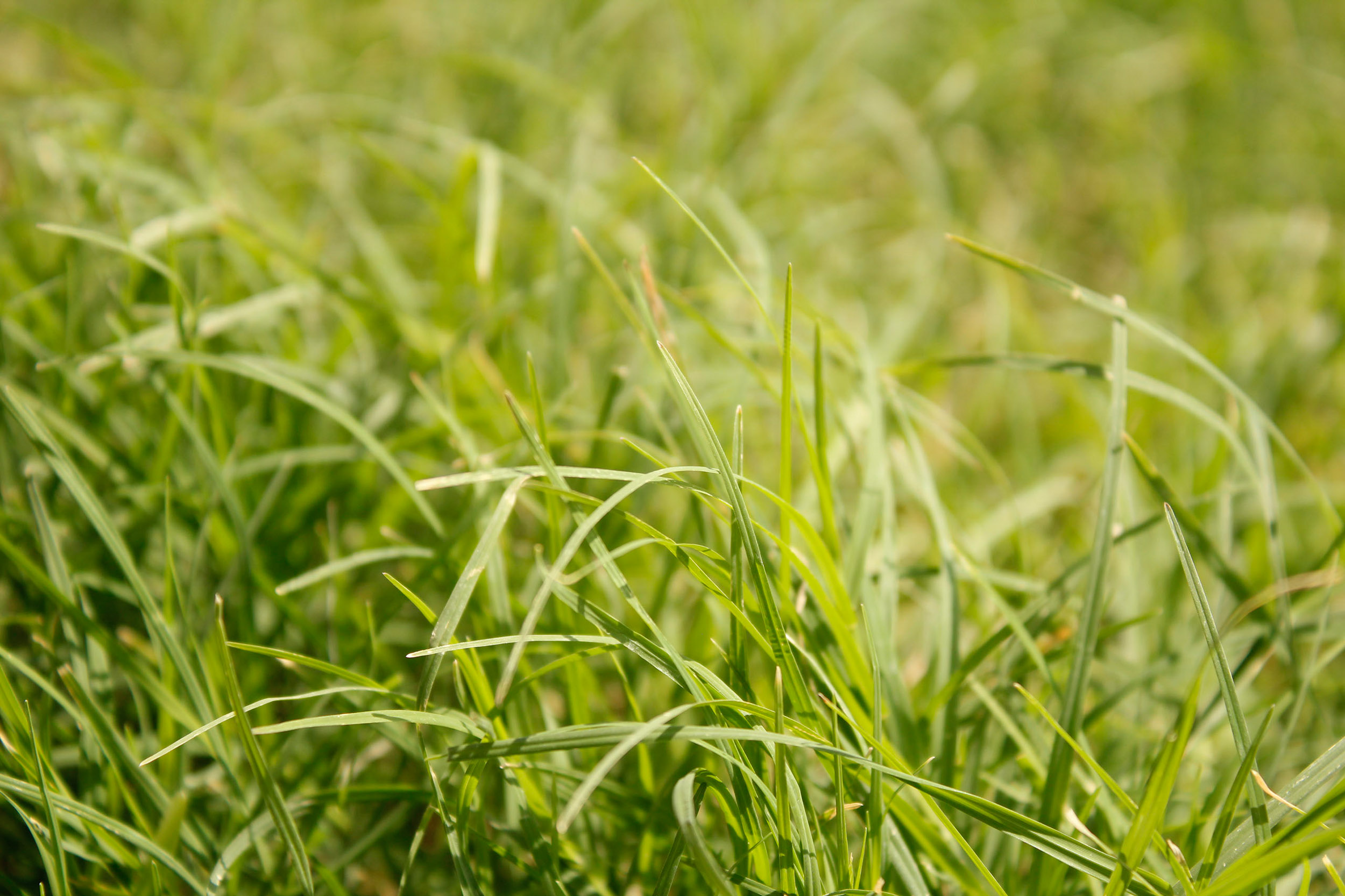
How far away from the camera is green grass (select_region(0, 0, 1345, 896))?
65 cm

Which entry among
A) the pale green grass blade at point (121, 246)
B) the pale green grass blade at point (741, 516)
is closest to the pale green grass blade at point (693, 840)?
the pale green grass blade at point (741, 516)

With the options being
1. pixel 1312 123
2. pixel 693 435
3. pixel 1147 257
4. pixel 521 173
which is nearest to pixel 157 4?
pixel 521 173

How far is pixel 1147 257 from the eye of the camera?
5.19 ft

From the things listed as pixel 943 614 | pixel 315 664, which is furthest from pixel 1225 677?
pixel 315 664

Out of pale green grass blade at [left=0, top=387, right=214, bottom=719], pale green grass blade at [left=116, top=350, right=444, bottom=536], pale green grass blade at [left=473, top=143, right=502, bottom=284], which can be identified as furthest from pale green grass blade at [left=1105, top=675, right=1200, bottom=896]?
pale green grass blade at [left=473, top=143, right=502, bottom=284]

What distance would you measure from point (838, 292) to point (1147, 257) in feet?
1.86

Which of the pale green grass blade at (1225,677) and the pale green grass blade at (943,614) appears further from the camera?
the pale green grass blade at (943,614)

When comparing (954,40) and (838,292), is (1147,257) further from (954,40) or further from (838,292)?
(954,40)

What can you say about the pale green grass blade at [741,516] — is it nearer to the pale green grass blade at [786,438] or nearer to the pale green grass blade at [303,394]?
the pale green grass blade at [786,438]

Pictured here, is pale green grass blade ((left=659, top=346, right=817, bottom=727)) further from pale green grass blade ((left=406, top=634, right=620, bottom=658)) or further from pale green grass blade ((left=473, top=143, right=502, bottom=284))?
pale green grass blade ((left=473, top=143, right=502, bottom=284))

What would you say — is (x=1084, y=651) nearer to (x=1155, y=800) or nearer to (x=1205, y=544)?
(x=1155, y=800)

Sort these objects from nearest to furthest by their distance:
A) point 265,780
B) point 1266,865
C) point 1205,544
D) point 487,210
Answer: point 1266,865 → point 265,780 → point 1205,544 → point 487,210

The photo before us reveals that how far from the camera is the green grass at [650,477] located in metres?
0.65

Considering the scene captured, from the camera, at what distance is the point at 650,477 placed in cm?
59
